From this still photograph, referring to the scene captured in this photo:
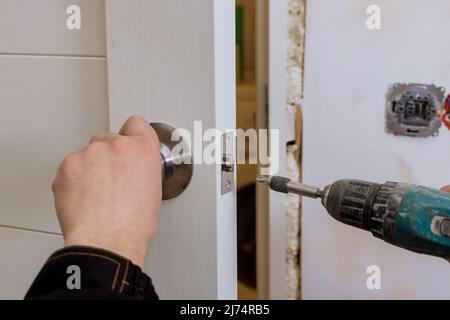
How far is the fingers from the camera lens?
44cm

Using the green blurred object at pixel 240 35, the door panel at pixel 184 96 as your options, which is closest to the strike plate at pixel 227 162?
the door panel at pixel 184 96

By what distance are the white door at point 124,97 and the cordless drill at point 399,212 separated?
0.51 feet

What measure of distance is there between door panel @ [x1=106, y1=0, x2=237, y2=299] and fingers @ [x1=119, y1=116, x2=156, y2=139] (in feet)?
0.05

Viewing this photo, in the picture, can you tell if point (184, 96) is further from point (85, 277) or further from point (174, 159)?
point (85, 277)

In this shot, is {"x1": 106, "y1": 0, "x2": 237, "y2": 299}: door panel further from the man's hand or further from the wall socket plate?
the wall socket plate

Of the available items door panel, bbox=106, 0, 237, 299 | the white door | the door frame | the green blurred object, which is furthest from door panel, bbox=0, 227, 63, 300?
the green blurred object

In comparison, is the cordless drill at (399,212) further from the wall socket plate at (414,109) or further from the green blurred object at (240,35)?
the green blurred object at (240,35)

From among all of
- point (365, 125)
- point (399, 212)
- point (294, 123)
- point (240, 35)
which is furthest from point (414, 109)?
point (240, 35)

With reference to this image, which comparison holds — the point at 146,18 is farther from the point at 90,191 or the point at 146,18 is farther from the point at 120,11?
the point at 90,191

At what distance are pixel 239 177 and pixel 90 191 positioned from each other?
1563 millimetres

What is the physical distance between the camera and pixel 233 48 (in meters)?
0.46

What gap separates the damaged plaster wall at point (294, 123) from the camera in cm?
90

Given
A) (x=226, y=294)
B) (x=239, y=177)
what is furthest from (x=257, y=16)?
(x=239, y=177)

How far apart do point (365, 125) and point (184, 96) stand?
1.70 ft
